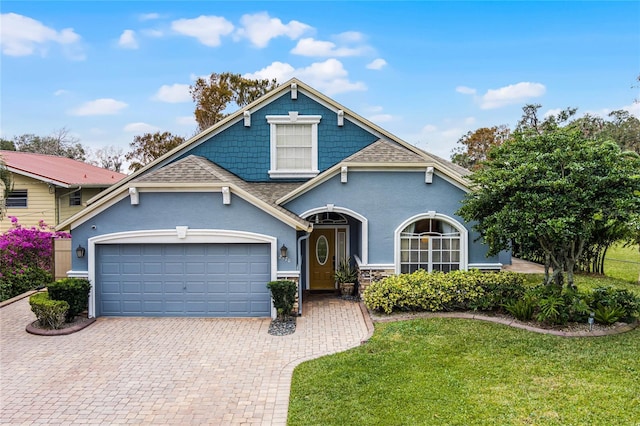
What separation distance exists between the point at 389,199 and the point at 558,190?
15.5ft

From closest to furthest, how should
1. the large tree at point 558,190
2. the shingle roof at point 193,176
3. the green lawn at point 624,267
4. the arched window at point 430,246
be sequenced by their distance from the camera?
1. the large tree at point 558,190
2. the shingle roof at point 193,176
3. the arched window at point 430,246
4. the green lawn at point 624,267

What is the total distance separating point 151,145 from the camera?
39.5 metres

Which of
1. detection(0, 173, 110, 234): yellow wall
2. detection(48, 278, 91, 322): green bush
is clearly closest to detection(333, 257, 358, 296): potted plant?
detection(48, 278, 91, 322): green bush

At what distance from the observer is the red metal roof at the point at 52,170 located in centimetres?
1944

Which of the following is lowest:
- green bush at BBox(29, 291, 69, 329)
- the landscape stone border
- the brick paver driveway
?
the brick paver driveway

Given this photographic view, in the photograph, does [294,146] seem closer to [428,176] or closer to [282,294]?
[428,176]

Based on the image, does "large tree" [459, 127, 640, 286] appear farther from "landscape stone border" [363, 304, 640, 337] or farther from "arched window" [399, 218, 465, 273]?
"arched window" [399, 218, 465, 273]

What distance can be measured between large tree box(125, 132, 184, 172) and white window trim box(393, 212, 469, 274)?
30.6 metres

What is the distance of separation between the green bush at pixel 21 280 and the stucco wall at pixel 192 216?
17.1 ft

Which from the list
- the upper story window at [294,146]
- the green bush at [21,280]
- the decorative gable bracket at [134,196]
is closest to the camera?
the decorative gable bracket at [134,196]

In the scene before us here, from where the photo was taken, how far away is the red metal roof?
19438 mm

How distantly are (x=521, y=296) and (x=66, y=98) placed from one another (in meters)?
29.0

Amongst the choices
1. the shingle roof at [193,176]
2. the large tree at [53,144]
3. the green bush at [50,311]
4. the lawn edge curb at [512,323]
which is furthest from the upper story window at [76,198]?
the large tree at [53,144]

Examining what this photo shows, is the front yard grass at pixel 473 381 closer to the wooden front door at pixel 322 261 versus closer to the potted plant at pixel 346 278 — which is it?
the potted plant at pixel 346 278
